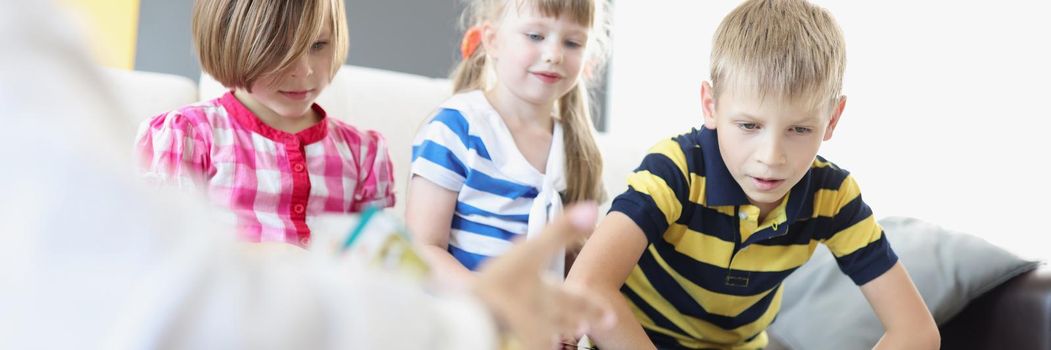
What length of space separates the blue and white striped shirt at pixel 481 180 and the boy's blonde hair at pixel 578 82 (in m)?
0.08

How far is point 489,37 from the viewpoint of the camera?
1.81 metres

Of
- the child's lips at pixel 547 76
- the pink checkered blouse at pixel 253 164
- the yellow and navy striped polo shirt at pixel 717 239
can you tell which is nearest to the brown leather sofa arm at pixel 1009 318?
the yellow and navy striped polo shirt at pixel 717 239

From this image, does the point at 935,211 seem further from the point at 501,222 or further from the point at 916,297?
the point at 501,222

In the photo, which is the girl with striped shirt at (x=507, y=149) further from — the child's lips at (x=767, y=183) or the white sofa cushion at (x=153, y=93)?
the white sofa cushion at (x=153, y=93)

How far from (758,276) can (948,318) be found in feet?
2.12

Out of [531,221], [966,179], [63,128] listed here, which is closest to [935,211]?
[966,179]

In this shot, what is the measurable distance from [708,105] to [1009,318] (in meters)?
0.80

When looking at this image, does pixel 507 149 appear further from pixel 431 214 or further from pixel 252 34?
pixel 252 34

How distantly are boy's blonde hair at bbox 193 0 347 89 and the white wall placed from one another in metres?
1.06

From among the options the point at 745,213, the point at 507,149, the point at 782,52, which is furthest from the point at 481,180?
the point at 782,52

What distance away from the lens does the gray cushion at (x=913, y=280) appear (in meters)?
1.87

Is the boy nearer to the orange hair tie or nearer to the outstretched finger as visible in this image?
the orange hair tie

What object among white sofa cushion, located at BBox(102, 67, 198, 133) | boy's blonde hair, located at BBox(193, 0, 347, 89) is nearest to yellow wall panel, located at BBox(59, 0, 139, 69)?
white sofa cushion, located at BBox(102, 67, 198, 133)

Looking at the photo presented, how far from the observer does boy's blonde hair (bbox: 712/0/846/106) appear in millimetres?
1304
